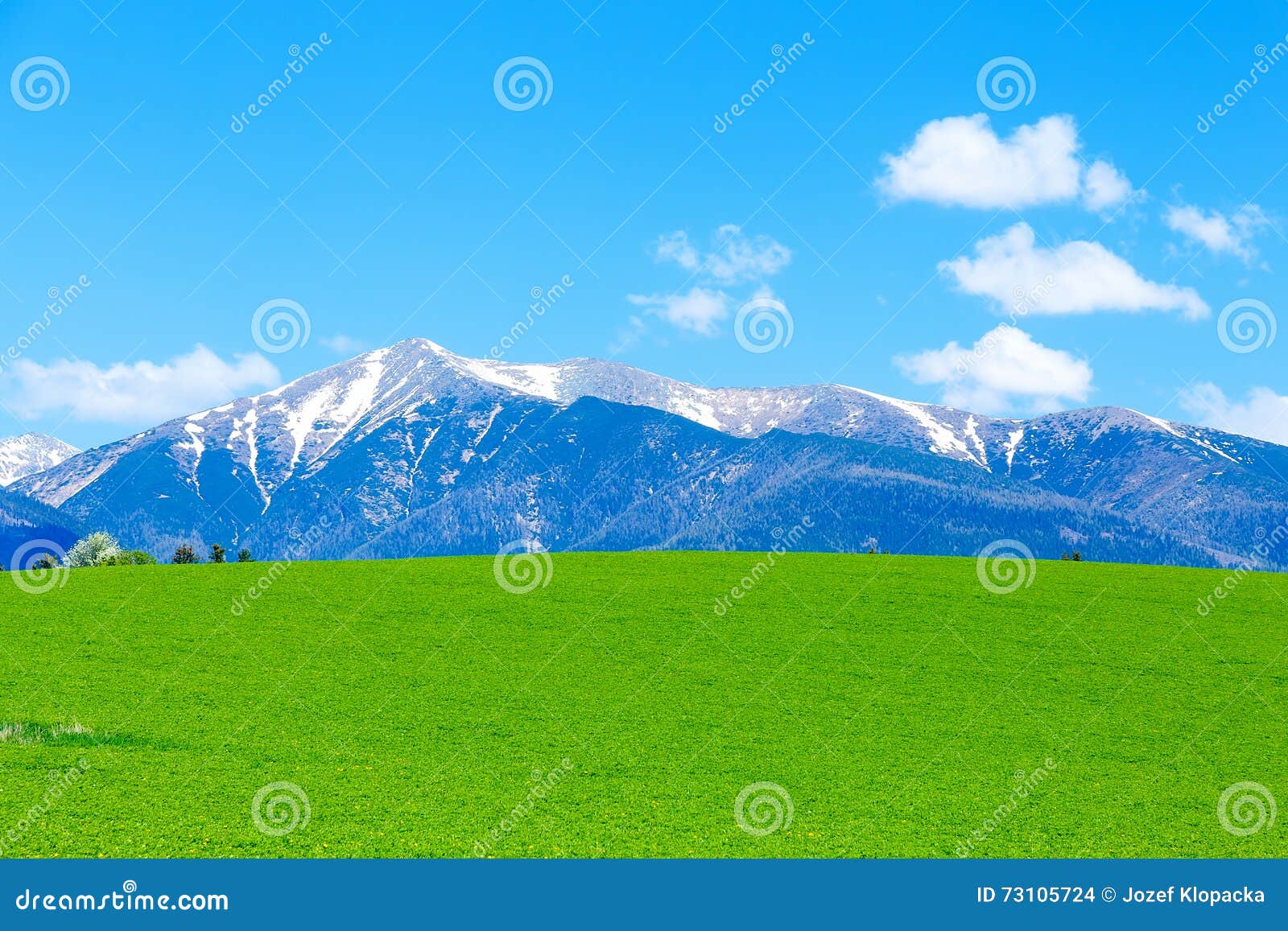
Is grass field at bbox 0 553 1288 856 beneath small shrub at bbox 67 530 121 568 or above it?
beneath

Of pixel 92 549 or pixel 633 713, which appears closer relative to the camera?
pixel 633 713

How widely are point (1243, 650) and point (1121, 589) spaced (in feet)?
33.6

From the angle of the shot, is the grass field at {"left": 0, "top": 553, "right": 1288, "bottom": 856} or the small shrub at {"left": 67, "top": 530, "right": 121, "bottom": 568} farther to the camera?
the small shrub at {"left": 67, "top": 530, "right": 121, "bottom": 568}

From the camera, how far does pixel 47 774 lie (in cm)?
2689

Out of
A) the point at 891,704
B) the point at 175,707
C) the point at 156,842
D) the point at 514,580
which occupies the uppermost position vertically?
the point at 514,580

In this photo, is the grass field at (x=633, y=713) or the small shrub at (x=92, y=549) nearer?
the grass field at (x=633, y=713)

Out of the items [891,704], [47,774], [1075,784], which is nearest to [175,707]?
[47,774]

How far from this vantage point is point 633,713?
3534 centimetres

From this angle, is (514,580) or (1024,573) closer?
(514,580)

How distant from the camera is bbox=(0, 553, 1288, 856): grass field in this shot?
83.4ft

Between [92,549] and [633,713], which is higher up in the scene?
[92,549]

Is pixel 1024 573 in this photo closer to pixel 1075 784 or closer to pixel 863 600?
pixel 863 600

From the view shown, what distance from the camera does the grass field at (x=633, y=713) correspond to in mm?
25406

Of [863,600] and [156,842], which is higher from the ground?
[863,600]
